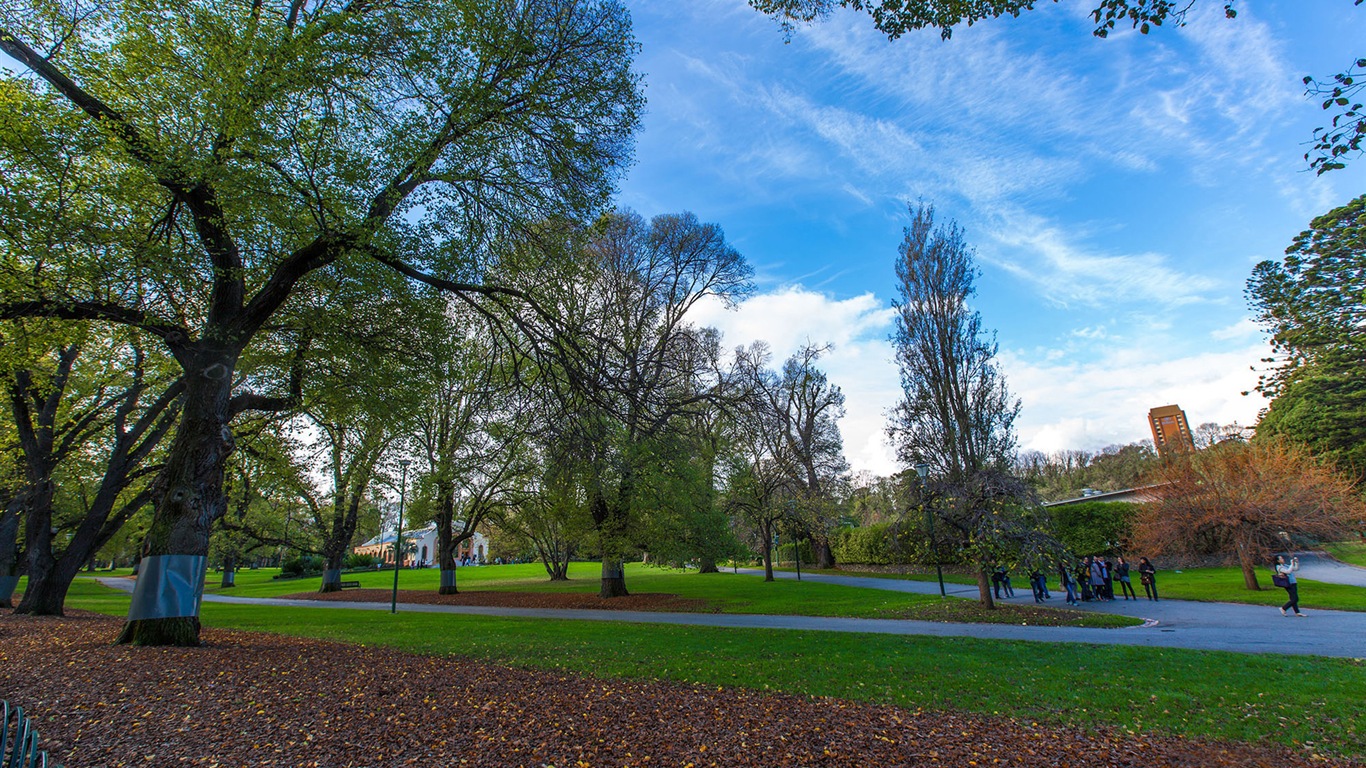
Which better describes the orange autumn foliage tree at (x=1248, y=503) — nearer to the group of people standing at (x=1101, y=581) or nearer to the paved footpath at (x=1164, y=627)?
the group of people standing at (x=1101, y=581)

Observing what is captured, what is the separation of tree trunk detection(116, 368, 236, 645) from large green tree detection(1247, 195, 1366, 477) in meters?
36.2

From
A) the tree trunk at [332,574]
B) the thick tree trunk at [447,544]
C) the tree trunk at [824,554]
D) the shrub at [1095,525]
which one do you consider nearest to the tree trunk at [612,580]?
the thick tree trunk at [447,544]

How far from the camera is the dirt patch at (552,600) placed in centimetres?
1889

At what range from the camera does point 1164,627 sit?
1242 cm

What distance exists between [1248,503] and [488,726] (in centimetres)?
2503

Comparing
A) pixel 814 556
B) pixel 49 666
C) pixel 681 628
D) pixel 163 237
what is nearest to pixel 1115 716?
pixel 681 628

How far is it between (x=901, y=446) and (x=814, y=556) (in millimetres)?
30521

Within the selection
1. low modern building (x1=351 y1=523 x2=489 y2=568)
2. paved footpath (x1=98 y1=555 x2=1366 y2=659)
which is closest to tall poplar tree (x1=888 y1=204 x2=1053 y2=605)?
paved footpath (x1=98 y1=555 x2=1366 y2=659)

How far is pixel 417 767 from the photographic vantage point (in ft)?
14.6

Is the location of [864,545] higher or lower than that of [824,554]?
higher

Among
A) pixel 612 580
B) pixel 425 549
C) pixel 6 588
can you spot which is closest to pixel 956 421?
pixel 612 580

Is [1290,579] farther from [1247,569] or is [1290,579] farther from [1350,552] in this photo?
[1350,552]

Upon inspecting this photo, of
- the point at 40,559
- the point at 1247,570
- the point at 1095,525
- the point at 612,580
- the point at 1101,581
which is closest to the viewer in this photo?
the point at 40,559

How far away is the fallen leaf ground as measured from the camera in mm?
4703
